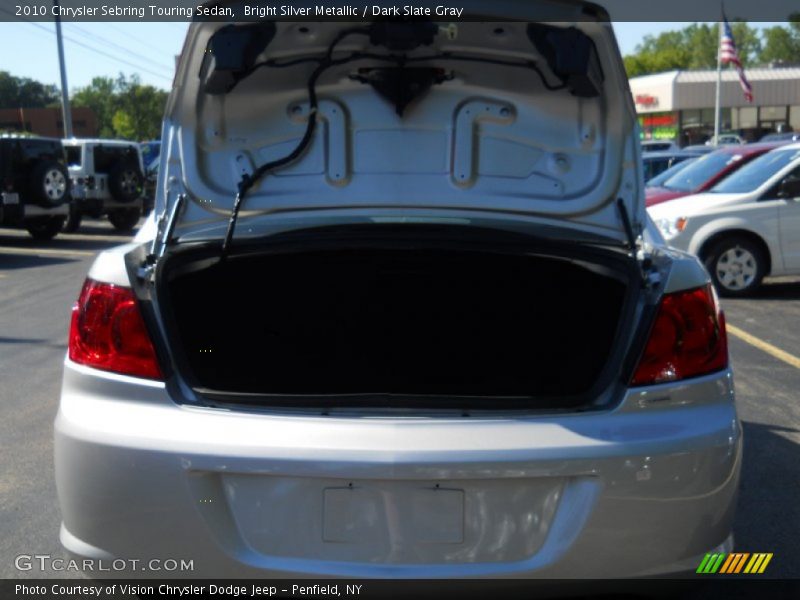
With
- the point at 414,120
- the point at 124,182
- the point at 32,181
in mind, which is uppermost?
the point at 414,120

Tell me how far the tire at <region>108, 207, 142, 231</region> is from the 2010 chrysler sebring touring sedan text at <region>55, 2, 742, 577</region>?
56.1ft

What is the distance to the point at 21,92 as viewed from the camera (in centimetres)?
8394

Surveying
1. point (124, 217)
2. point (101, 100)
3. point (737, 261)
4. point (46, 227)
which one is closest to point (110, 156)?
point (124, 217)

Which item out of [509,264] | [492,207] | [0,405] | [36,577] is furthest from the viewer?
[0,405]

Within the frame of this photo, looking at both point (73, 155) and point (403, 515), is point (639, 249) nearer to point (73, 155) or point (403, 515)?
point (403, 515)

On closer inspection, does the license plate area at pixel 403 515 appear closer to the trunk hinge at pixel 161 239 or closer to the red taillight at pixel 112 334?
the red taillight at pixel 112 334

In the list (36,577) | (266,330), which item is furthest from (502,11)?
(36,577)

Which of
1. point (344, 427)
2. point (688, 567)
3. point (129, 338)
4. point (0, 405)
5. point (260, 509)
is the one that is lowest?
point (0, 405)

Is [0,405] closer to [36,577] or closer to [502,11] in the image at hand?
[36,577]

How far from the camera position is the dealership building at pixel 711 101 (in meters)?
56.2

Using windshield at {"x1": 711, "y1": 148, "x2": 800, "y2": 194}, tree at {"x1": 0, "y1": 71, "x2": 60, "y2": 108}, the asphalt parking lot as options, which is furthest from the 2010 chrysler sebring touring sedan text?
tree at {"x1": 0, "y1": 71, "x2": 60, "y2": 108}

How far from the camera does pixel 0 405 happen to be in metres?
6.14

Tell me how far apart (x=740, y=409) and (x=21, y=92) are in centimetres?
8737

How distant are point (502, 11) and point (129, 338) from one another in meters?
1.62
